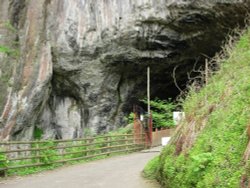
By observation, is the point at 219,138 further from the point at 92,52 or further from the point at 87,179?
the point at 92,52

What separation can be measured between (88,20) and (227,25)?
6593 mm

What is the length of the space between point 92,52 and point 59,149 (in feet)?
22.3

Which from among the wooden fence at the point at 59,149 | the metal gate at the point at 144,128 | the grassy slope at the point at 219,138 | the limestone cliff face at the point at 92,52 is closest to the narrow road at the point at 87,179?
the wooden fence at the point at 59,149

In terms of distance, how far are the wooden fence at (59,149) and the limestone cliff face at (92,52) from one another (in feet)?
12.1

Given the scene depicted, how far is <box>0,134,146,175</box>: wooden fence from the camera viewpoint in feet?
33.9

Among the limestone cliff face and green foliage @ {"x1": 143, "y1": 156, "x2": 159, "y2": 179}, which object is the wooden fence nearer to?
the limestone cliff face

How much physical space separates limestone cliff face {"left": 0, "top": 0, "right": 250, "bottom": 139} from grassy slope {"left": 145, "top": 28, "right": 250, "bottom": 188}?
367 inches

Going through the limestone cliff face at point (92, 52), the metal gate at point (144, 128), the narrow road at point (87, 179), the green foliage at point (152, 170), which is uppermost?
the limestone cliff face at point (92, 52)

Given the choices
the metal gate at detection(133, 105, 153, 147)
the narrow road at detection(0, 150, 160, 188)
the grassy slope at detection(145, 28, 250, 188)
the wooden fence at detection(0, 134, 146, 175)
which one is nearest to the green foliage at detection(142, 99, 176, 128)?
the metal gate at detection(133, 105, 153, 147)

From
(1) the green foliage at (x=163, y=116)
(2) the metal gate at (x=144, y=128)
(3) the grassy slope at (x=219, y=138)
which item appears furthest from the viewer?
(1) the green foliage at (x=163, y=116)

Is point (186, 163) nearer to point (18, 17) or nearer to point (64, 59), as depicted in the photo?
point (64, 59)

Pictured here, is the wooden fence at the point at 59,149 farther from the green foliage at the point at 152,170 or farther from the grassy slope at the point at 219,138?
the grassy slope at the point at 219,138

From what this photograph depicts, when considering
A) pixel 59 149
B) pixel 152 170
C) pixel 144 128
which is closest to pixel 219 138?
pixel 152 170

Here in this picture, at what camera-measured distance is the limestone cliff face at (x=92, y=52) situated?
54.4ft
